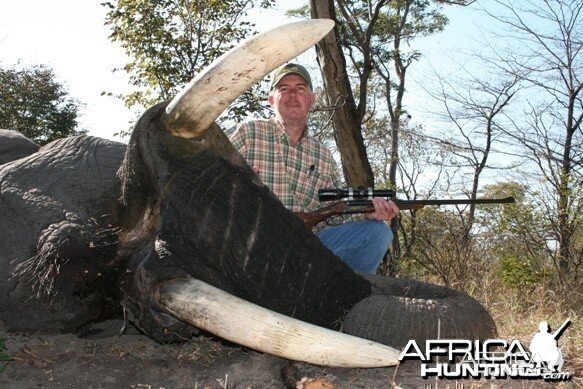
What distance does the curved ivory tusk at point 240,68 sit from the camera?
7.89 feet

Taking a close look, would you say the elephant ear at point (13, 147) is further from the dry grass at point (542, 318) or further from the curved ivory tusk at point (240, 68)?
the dry grass at point (542, 318)

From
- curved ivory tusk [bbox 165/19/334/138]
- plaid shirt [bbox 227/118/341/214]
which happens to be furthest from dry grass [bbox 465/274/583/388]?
curved ivory tusk [bbox 165/19/334/138]

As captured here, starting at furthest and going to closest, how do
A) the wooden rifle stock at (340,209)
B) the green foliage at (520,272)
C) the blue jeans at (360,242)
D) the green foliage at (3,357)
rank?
the green foliage at (520,272) → the blue jeans at (360,242) → the wooden rifle stock at (340,209) → the green foliage at (3,357)

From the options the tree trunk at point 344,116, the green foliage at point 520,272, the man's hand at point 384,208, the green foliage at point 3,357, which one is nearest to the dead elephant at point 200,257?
the green foliage at point 3,357

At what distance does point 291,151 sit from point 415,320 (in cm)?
258

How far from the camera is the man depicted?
499cm

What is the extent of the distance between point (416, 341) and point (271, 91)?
2985 mm

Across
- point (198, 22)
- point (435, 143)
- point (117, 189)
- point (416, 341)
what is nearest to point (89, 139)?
point (117, 189)

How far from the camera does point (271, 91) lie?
17.4 ft

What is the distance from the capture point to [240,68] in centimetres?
248

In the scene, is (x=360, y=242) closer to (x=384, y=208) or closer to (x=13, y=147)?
(x=384, y=208)

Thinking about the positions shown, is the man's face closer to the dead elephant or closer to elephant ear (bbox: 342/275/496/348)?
the dead elephant

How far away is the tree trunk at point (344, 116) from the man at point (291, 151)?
13.8ft

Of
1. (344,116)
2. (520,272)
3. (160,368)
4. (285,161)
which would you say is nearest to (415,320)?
(160,368)
